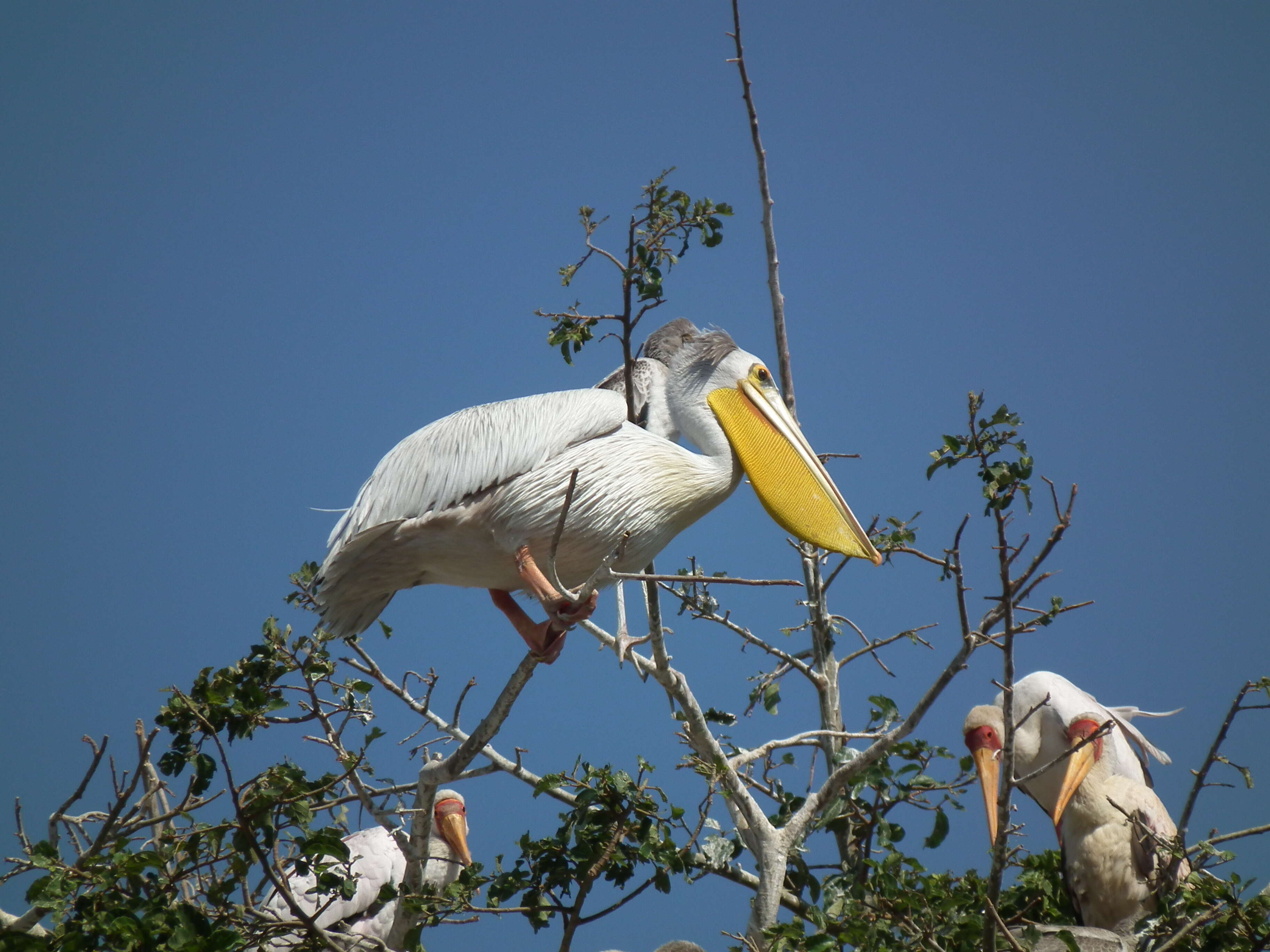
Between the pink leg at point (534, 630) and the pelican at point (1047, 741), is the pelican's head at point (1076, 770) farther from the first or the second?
the pink leg at point (534, 630)

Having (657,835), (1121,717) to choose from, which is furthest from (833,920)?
(1121,717)

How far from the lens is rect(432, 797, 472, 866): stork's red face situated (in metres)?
6.71

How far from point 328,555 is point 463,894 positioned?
4.64 feet

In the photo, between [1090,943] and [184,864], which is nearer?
[184,864]

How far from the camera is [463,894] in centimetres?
Result: 373

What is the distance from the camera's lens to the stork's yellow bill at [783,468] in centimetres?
455

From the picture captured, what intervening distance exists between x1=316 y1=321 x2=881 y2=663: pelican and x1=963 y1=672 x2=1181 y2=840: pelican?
1.76m

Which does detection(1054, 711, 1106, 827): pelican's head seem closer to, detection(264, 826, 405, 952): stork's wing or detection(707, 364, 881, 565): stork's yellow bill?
detection(707, 364, 881, 565): stork's yellow bill

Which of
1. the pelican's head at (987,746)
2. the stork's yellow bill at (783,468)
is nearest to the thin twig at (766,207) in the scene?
the stork's yellow bill at (783,468)

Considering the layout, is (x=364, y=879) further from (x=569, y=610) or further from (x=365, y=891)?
(x=569, y=610)

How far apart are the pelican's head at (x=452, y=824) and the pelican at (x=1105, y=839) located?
3.28 meters

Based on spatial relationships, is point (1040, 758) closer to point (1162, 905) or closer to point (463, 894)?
point (1162, 905)

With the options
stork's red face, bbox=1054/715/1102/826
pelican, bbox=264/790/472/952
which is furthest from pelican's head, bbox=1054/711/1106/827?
pelican, bbox=264/790/472/952

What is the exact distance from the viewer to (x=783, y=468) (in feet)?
15.5
